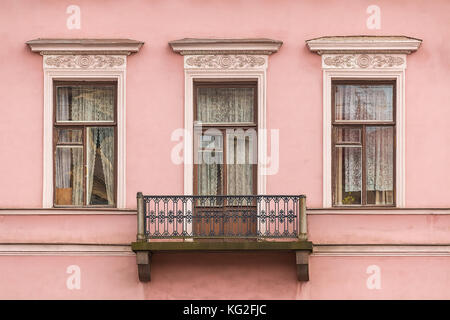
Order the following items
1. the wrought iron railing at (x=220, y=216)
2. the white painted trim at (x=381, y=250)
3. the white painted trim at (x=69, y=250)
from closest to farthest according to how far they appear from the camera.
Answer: the wrought iron railing at (x=220, y=216) → the white painted trim at (x=381, y=250) → the white painted trim at (x=69, y=250)

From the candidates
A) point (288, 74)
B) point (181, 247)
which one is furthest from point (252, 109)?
point (181, 247)

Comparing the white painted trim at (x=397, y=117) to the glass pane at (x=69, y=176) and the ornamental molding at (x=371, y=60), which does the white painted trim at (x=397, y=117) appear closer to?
the ornamental molding at (x=371, y=60)

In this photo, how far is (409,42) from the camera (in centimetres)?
1388

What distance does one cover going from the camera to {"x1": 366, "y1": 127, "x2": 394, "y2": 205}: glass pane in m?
14.1

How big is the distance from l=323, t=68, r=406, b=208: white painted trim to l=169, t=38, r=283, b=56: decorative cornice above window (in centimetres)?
101

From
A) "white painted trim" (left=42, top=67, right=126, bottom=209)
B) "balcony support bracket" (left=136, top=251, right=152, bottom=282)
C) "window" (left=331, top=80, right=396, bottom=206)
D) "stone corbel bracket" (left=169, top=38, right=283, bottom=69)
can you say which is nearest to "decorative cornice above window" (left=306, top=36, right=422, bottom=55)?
"window" (left=331, top=80, right=396, bottom=206)

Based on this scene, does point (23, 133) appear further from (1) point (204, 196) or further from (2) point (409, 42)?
(2) point (409, 42)

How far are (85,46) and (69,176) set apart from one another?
214cm

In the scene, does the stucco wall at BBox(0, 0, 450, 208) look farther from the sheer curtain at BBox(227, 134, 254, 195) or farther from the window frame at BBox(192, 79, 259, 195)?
the sheer curtain at BBox(227, 134, 254, 195)

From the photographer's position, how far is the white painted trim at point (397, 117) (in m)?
13.9

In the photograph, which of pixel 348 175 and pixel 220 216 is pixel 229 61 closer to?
pixel 220 216

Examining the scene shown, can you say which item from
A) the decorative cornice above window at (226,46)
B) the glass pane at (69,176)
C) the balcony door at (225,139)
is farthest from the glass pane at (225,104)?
the glass pane at (69,176)

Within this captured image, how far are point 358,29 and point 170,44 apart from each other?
305 centimetres

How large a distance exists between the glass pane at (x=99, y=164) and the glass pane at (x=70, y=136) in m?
0.15
